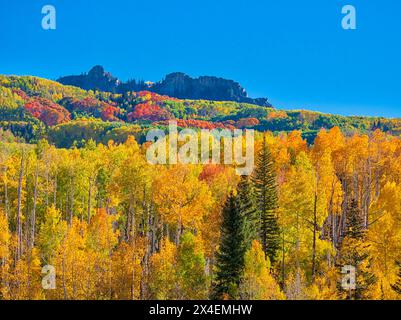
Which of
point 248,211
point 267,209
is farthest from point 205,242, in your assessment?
point 267,209

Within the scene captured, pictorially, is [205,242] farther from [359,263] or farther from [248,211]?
[359,263]

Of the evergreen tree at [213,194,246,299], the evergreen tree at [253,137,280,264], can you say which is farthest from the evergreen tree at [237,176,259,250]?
the evergreen tree at [213,194,246,299]

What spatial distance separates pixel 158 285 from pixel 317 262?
51.5ft

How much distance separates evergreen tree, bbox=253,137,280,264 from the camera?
48.0m

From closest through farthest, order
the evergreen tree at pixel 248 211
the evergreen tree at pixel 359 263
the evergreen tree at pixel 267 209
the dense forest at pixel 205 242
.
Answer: the evergreen tree at pixel 359 263 < the dense forest at pixel 205 242 < the evergreen tree at pixel 248 211 < the evergreen tree at pixel 267 209

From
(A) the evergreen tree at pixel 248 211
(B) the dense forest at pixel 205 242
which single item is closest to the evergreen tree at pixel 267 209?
(B) the dense forest at pixel 205 242

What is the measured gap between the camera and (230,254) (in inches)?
1671

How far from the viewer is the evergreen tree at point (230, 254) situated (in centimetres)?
4121

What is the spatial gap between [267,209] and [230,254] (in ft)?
25.9

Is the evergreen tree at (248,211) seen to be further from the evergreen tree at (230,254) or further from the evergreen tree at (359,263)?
the evergreen tree at (359,263)

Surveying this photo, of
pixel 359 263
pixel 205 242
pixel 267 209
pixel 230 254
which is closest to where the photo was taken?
pixel 359 263

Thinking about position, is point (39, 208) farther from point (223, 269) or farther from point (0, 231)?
point (223, 269)

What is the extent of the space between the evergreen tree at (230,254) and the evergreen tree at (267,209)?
5.20m
